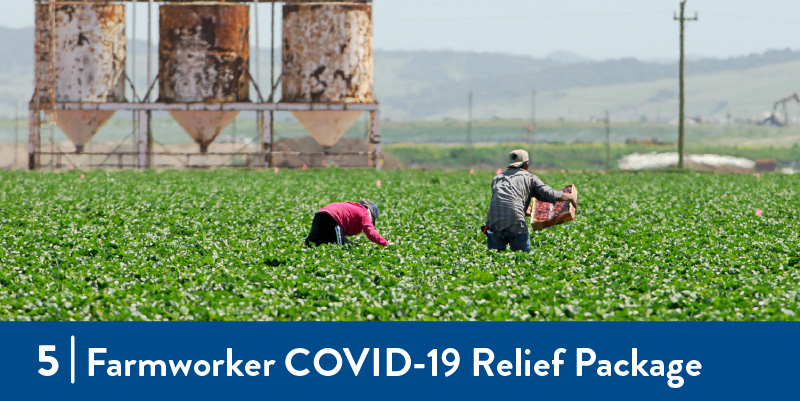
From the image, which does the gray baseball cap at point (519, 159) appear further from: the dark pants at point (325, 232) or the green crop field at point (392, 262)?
the dark pants at point (325, 232)

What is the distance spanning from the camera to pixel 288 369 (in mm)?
8906

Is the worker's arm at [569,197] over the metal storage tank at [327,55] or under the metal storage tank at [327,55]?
under

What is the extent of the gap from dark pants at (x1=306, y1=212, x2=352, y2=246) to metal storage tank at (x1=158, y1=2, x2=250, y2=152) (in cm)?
3384

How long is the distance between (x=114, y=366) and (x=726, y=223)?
16923 mm

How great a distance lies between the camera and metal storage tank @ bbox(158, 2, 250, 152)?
49719mm

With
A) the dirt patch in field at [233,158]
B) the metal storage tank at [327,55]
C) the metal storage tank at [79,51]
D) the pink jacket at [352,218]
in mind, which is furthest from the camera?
the dirt patch in field at [233,158]

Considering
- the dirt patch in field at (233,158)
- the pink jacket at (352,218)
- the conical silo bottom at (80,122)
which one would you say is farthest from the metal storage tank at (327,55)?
the pink jacket at (352,218)

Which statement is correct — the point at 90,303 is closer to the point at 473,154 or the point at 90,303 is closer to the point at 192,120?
the point at 192,120

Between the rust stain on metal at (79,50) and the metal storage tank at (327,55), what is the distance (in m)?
8.84

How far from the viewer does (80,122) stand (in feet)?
173

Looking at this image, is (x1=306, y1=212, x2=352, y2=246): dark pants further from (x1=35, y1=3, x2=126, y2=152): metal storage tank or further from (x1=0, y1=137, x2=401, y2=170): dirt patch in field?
(x1=35, y1=3, x2=126, y2=152): metal storage tank

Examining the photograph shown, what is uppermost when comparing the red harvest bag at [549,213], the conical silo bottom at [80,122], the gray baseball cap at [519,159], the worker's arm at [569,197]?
the conical silo bottom at [80,122]

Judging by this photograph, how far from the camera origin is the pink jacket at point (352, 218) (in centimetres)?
1698

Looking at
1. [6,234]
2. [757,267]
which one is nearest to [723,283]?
[757,267]
